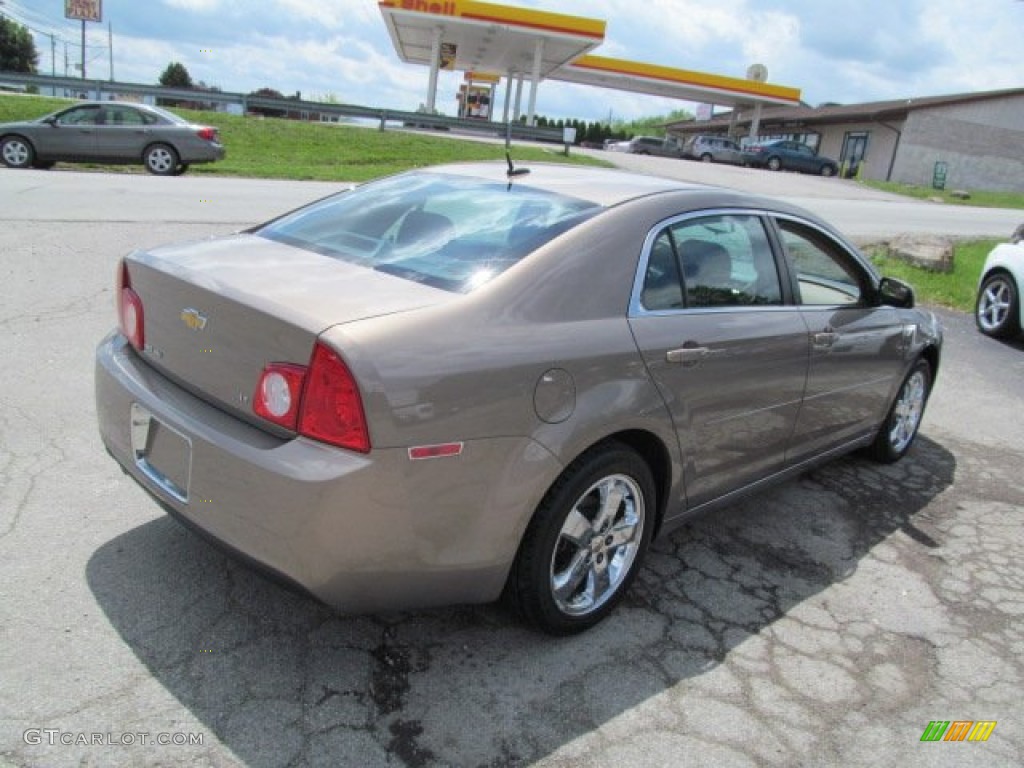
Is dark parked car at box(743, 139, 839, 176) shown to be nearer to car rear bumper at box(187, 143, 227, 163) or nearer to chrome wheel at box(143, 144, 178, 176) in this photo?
car rear bumper at box(187, 143, 227, 163)

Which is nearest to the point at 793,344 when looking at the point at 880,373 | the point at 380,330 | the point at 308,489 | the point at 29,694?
the point at 880,373

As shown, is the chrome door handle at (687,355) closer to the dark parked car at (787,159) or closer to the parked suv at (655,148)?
the dark parked car at (787,159)

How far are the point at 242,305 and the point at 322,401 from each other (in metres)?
0.46

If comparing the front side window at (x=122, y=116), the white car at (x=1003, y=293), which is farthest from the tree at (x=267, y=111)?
the white car at (x=1003, y=293)

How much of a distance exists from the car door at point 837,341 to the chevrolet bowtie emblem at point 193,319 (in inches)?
101

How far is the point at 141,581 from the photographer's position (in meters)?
3.03

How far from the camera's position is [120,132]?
52.7ft

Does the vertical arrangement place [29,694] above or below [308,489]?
below

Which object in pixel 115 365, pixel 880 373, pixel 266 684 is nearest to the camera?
pixel 266 684

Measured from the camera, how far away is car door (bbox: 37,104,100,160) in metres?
15.8

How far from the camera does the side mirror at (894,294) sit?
440 cm

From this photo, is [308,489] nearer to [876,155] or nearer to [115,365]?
[115,365]

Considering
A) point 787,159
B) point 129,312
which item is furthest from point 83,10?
point 129,312

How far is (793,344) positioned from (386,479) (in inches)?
84.4
